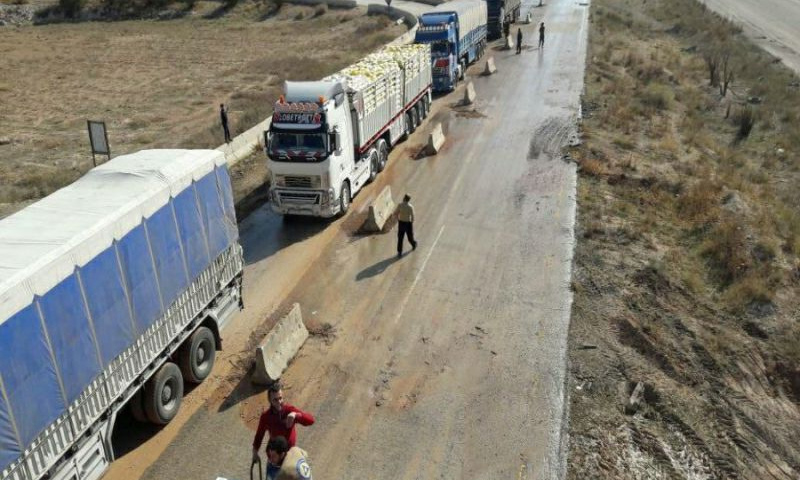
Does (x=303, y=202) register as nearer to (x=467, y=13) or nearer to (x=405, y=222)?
(x=405, y=222)

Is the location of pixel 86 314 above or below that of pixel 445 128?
above

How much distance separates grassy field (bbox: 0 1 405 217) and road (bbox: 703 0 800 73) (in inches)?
1205

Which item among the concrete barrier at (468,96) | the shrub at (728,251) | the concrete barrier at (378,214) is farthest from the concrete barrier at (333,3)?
the shrub at (728,251)

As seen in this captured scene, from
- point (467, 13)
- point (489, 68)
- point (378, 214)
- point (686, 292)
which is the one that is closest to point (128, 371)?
point (378, 214)

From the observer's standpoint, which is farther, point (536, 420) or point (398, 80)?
point (398, 80)

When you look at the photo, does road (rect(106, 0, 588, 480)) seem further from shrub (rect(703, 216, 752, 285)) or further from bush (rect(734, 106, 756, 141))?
bush (rect(734, 106, 756, 141))

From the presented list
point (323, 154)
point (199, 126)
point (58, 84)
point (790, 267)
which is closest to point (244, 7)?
point (58, 84)

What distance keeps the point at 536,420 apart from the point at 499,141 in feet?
56.6

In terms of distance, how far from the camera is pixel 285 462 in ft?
25.6

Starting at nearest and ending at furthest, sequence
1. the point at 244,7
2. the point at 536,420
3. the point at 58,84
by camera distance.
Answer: the point at 536,420 < the point at 58,84 < the point at 244,7

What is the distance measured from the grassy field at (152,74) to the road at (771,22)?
3061cm

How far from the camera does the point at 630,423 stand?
446 inches

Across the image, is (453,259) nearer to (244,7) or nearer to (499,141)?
(499,141)

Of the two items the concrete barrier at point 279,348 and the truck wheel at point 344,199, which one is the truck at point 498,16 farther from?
the concrete barrier at point 279,348
